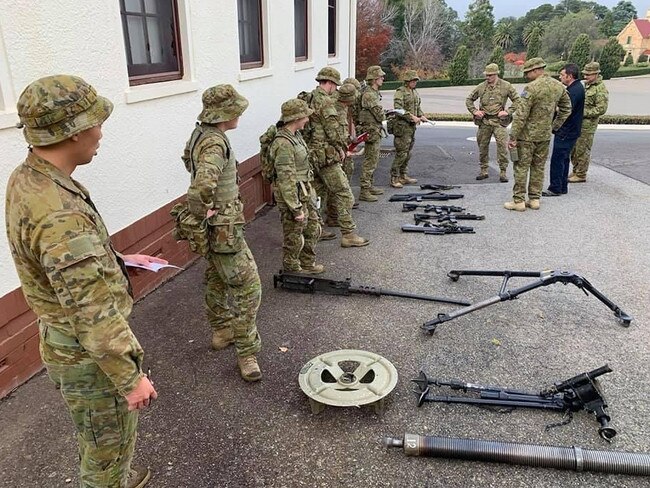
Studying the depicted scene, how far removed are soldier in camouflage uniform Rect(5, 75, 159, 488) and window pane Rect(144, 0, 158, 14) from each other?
11.5ft

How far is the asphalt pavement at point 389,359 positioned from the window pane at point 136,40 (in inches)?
88.4

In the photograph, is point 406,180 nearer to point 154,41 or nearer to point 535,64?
point 535,64

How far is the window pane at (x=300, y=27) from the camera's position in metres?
9.48

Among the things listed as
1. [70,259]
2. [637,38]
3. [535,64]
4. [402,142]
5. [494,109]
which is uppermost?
[637,38]

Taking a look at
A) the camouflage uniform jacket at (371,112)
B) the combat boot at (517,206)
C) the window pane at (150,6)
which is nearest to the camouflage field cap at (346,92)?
the camouflage uniform jacket at (371,112)

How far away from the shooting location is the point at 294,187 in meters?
4.75

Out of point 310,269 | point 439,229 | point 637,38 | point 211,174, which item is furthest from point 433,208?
point 637,38

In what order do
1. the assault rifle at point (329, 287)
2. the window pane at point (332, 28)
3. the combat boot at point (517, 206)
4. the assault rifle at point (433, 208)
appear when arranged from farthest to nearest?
the window pane at point (332, 28) < the combat boot at point (517, 206) < the assault rifle at point (433, 208) < the assault rifle at point (329, 287)

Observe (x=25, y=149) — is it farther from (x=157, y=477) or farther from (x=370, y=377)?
(x=370, y=377)

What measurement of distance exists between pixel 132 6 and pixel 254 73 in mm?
2520

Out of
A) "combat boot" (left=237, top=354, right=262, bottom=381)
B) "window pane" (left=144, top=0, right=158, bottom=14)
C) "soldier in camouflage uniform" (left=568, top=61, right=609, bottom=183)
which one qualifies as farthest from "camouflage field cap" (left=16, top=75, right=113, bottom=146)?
"soldier in camouflage uniform" (left=568, top=61, right=609, bottom=183)

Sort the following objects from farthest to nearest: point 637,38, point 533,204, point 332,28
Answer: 1. point 637,38
2. point 332,28
3. point 533,204

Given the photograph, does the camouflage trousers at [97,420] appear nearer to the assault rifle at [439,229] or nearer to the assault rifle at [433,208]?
the assault rifle at [439,229]

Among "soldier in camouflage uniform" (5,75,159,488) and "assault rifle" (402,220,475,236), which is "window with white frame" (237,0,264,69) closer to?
"assault rifle" (402,220,475,236)
